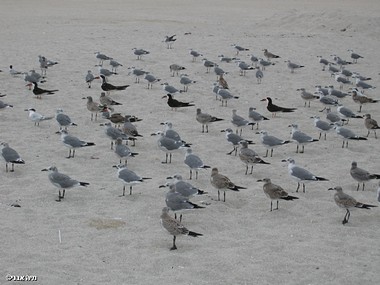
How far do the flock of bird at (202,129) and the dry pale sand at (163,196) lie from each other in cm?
25

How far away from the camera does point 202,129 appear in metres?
15.2

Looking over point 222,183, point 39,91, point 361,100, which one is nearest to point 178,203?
point 222,183

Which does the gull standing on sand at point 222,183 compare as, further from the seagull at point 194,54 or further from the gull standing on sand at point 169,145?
the seagull at point 194,54

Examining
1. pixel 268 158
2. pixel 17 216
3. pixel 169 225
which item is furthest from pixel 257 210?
pixel 17 216

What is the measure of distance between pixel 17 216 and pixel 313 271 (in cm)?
470

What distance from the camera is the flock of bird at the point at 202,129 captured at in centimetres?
1020

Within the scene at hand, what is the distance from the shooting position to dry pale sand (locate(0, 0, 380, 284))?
8.18 metres

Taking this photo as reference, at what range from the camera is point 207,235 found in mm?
9328

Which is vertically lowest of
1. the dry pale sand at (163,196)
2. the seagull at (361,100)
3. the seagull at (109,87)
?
the dry pale sand at (163,196)

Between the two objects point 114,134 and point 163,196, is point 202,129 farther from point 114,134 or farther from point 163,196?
point 163,196

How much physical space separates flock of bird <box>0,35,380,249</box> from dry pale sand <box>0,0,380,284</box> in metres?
0.25

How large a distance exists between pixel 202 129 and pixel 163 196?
4.57m

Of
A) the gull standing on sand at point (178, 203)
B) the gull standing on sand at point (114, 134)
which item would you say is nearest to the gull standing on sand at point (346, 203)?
the gull standing on sand at point (178, 203)

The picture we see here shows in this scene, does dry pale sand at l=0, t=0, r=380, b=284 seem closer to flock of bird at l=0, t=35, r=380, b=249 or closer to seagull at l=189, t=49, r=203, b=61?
flock of bird at l=0, t=35, r=380, b=249
